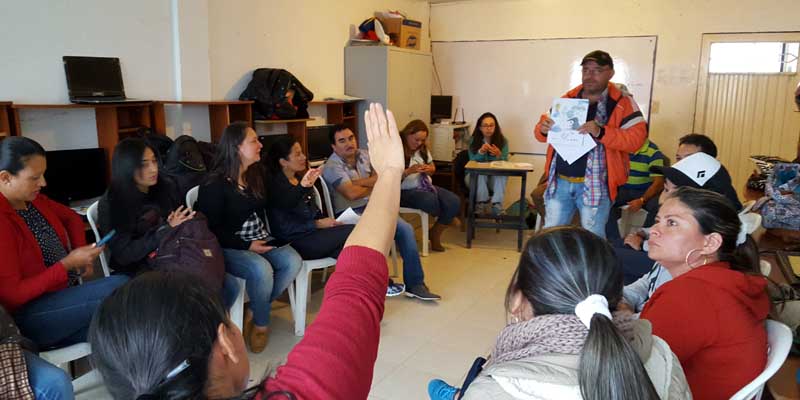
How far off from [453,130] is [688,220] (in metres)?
4.76

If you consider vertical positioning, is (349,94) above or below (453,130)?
above

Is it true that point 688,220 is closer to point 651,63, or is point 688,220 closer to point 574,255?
point 574,255

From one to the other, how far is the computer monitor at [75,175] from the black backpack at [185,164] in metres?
0.38

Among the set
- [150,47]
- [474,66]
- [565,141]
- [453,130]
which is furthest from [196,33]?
[474,66]

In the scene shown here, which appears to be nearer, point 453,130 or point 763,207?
point 763,207

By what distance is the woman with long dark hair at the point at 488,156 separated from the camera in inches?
206

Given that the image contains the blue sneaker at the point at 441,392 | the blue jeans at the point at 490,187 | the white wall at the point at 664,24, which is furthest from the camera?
the white wall at the point at 664,24

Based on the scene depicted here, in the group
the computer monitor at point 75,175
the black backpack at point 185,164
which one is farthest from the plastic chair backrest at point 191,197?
the computer monitor at point 75,175

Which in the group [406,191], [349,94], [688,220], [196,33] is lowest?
[406,191]

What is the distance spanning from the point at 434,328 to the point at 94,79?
7.98 ft

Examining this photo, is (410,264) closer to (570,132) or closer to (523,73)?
(570,132)

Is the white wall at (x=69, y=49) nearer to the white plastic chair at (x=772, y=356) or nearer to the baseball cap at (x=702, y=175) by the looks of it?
the baseball cap at (x=702, y=175)

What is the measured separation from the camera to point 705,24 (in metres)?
5.63

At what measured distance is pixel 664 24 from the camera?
18.9ft
